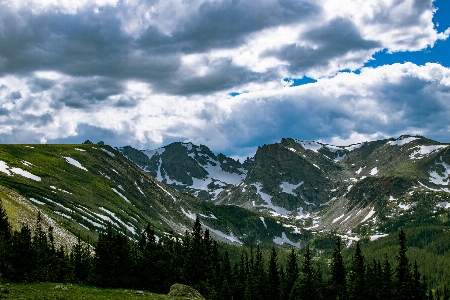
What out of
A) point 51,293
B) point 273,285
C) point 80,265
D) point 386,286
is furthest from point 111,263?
point 386,286

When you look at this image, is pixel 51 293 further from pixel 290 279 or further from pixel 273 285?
pixel 290 279

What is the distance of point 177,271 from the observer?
9812 cm

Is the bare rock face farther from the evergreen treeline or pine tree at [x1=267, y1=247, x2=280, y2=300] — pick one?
pine tree at [x1=267, y1=247, x2=280, y2=300]

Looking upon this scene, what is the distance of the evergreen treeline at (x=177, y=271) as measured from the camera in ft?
219

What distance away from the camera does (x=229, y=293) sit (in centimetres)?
11062

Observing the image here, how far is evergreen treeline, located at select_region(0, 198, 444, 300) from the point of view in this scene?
2624 inches

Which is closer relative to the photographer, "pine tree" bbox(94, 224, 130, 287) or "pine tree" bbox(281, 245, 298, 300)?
"pine tree" bbox(94, 224, 130, 287)

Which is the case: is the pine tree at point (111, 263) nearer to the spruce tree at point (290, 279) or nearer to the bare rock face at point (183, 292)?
the bare rock face at point (183, 292)

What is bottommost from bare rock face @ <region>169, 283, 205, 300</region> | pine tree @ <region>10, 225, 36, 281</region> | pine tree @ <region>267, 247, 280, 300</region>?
pine tree @ <region>267, 247, 280, 300</region>

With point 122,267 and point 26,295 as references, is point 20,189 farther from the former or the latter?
point 26,295

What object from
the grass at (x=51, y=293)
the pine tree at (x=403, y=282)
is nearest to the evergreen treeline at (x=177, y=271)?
the pine tree at (x=403, y=282)

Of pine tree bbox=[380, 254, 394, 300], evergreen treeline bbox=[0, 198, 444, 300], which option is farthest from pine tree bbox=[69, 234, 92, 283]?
pine tree bbox=[380, 254, 394, 300]

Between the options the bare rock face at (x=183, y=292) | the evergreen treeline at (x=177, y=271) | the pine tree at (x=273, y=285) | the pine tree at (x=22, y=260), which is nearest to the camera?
the pine tree at (x=22, y=260)

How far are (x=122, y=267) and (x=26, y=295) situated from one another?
38293 mm
